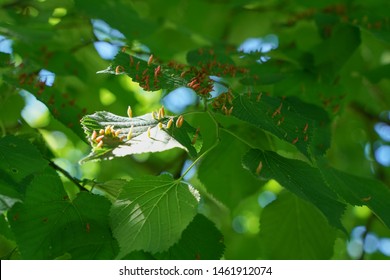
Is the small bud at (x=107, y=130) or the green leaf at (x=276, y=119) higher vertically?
the small bud at (x=107, y=130)

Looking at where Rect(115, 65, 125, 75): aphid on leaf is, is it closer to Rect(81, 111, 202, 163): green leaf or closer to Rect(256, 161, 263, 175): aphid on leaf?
Rect(81, 111, 202, 163): green leaf

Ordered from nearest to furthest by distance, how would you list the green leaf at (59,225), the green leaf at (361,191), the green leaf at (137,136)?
1. the green leaf at (137,136)
2. the green leaf at (59,225)
3. the green leaf at (361,191)

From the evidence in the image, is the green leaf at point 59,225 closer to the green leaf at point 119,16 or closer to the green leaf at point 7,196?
the green leaf at point 7,196

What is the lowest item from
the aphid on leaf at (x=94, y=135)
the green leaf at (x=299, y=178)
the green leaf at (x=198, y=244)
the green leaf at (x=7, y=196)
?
the green leaf at (x=198, y=244)

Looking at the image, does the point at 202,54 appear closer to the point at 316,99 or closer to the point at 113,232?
the point at 316,99

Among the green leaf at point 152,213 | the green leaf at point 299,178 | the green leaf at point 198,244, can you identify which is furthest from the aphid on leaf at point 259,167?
the green leaf at point 198,244
